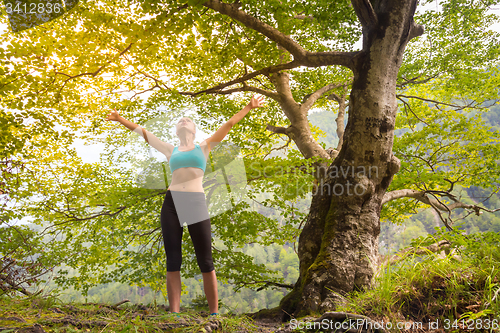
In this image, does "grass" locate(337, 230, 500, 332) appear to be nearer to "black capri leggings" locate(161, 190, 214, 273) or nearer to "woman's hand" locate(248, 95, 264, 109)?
"black capri leggings" locate(161, 190, 214, 273)

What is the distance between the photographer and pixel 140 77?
5.94 metres

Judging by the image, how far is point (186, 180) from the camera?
2.43 metres

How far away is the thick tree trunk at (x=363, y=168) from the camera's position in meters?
2.91

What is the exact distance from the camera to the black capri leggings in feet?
7.68

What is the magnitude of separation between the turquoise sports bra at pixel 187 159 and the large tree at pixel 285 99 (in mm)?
1709

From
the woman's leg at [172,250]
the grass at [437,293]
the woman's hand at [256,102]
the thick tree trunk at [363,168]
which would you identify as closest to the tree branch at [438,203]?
the thick tree trunk at [363,168]

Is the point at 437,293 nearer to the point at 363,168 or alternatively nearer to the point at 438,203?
the point at 363,168

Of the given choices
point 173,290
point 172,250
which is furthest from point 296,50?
point 173,290

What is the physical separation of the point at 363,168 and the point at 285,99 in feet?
12.2

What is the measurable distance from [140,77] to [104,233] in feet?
12.3

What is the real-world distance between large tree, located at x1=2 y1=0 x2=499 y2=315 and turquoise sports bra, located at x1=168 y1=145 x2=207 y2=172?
5.61 feet

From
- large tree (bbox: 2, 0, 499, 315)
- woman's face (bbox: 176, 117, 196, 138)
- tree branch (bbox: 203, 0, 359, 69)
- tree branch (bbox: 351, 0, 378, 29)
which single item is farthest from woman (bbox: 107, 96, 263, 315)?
Answer: tree branch (bbox: 351, 0, 378, 29)

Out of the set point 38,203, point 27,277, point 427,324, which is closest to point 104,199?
point 38,203

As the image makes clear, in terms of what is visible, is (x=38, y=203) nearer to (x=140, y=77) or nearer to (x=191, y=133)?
(x=140, y=77)
